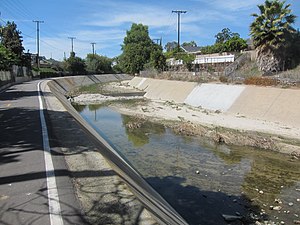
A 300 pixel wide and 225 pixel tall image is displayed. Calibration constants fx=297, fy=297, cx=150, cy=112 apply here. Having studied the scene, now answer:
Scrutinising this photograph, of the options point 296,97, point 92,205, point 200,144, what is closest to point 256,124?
point 296,97

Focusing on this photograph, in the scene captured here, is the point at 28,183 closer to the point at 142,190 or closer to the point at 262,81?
the point at 142,190

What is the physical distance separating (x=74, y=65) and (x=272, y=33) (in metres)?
71.8

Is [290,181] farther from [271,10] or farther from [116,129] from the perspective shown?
[271,10]

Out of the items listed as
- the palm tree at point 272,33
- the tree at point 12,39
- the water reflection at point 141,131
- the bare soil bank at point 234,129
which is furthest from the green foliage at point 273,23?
the tree at point 12,39

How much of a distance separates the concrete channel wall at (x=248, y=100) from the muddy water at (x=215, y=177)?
740 centimetres

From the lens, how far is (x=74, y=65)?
94.9 m

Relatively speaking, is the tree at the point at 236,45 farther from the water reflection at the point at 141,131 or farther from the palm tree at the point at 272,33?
the water reflection at the point at 141,131

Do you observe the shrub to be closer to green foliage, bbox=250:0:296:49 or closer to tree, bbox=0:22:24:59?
green foliage, bbox=250:0:296:49

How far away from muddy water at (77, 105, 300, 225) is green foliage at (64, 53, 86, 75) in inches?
3161

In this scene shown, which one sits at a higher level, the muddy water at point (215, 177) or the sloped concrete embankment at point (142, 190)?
the sloped concrete embankment at point (142, 190)

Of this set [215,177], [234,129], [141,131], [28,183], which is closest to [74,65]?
[141,131]

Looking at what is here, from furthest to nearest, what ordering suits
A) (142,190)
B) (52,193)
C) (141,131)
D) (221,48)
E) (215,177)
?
(221,48) → (141,131) → (215,177) → (142,190) → (52,193)

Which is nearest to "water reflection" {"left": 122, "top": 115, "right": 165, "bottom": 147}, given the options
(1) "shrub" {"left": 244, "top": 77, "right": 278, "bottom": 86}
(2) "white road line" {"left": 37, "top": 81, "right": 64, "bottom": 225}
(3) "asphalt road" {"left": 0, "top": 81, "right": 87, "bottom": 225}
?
(3) "asphalt road" {"left": 0, "top": 81, "right": 87, "bottom": 225}

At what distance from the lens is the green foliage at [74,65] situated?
9469cm
